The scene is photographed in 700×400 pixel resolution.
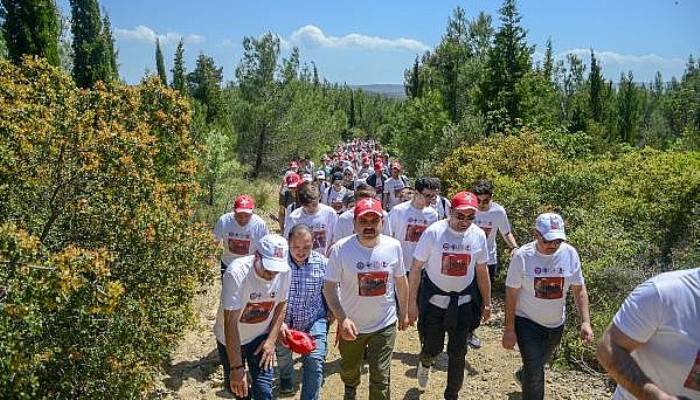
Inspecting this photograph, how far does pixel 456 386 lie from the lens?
5078 millimetres

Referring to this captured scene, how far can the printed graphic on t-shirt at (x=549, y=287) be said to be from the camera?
15.1 feet

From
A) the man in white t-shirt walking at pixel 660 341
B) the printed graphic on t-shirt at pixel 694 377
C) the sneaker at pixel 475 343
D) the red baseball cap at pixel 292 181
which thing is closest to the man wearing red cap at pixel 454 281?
the sneaker at pixel 475 343

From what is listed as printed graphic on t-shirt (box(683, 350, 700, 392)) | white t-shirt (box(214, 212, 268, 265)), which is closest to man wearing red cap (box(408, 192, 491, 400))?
white t-shirt (box(214, 212, 268, 265))

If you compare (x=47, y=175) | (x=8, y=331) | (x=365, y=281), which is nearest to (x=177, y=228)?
(x=47, y=175)

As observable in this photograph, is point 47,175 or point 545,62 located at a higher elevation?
point 545,62

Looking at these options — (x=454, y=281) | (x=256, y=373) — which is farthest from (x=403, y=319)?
(x=256, y=373)

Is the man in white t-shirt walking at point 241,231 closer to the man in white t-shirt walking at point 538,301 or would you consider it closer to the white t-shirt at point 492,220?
the white t-shirt at point 492,220

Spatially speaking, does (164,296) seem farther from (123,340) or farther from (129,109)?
(129,109)

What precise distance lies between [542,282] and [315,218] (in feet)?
8.94

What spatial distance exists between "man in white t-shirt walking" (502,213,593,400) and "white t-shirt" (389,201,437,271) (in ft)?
6.34

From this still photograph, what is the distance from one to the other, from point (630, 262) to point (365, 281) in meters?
4.71

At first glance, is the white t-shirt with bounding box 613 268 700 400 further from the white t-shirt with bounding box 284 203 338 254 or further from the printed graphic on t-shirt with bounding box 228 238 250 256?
the printed graphic on t-shirt with bounding box 228 238 250 256

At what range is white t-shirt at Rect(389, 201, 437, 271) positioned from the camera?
6562 mm

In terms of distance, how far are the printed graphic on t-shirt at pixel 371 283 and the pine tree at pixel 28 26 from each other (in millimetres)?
12624
